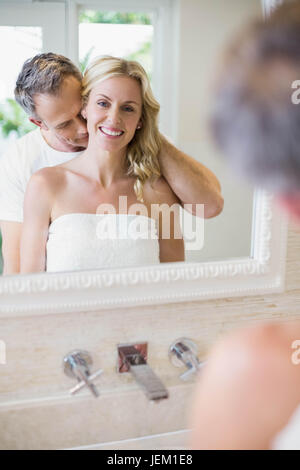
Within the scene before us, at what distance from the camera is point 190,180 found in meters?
0.91

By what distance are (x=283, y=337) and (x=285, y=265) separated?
1.50 feet

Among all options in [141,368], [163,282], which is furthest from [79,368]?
[163,282]

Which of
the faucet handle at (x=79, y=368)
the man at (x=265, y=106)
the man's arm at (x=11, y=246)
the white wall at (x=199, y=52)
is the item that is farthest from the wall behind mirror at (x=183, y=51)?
the man at (x=265, y=106)

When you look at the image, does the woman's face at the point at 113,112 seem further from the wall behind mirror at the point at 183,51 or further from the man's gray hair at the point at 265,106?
the man's gray hair at the point at 265,106

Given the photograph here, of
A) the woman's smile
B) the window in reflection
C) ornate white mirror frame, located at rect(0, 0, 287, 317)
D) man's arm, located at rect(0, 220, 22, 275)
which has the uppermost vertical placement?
the window in reflection

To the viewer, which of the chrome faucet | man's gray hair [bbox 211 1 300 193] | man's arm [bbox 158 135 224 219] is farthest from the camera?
man's arm [bbox 158 135 224 219]

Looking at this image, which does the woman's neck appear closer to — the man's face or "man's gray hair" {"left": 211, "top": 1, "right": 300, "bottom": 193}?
the man's face

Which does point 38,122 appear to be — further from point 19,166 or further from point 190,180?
point 190,180

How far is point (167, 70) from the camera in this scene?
0.84 meters

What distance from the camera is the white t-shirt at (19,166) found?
2.67 ft

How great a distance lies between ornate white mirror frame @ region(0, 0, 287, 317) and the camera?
832 mm

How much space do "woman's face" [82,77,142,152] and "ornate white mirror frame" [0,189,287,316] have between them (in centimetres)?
23

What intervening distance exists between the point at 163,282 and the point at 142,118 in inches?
11.5

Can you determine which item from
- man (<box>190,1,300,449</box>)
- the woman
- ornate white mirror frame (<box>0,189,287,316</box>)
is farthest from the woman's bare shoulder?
man (<box>190,1,300,449</box>)
